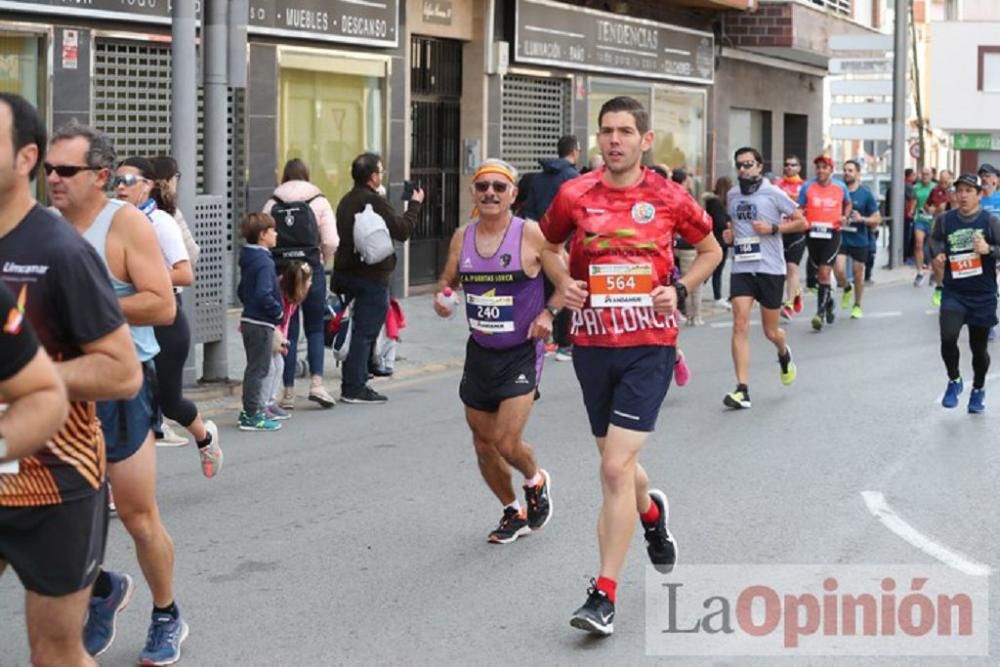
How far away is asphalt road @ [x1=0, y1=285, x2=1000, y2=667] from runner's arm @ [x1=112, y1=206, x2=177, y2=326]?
47.5 inches

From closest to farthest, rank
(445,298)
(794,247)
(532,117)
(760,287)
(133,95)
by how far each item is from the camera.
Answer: (445,298) → (760,287) → (133,95) → (794,247) → (532,117)

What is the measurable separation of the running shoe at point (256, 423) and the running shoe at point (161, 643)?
5848 mm

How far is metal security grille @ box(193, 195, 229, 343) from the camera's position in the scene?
43.3 ft

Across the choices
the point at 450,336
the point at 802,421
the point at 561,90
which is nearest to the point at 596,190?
the point at 802,421

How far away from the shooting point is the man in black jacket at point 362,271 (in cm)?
1309

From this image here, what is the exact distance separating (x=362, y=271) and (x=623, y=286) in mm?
6416

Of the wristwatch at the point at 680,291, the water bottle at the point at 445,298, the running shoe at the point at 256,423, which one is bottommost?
the running shoe at the point at 256,423

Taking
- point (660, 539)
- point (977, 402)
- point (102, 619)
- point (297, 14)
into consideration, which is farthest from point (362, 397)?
point (297, 14)

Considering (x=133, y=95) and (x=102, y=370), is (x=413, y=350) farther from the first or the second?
(x=102, y=370)

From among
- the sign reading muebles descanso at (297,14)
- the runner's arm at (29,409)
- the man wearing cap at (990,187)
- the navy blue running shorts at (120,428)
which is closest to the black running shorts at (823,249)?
the man wearing cap at (990,187)

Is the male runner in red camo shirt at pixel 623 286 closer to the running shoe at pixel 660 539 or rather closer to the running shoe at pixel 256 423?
the running shoe at pixel 660 539

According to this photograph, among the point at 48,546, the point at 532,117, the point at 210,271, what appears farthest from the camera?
the point at 532,117

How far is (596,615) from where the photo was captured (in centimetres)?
641

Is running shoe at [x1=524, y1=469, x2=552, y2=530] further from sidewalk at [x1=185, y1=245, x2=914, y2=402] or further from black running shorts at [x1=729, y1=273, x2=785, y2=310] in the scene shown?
black running shorts at [x1=729, y1=273, x2=785, y2=310]
